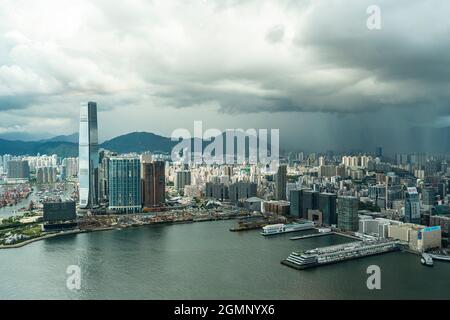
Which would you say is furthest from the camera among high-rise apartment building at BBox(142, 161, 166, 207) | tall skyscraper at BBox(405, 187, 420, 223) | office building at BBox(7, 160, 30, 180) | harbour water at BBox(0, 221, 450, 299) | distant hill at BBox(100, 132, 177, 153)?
distant hill at BBox(100, 132, 177, 153)

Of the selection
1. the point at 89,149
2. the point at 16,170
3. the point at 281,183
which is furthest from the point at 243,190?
the point at 16,170

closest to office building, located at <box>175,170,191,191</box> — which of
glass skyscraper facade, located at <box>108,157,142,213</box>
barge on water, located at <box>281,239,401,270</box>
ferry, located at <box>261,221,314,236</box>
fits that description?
glass skyscraper facade, located at <box>108,157,142,213</box>

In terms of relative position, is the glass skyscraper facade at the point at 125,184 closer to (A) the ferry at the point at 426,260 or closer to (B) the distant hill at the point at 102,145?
(A) the ferry at the point at 426,260

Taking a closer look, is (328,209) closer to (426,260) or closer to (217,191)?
(426,260)

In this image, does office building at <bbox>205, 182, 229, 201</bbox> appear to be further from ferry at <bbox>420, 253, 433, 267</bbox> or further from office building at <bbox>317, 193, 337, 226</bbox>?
ferry at <bbox>420, 253, 433, 267</bbox>

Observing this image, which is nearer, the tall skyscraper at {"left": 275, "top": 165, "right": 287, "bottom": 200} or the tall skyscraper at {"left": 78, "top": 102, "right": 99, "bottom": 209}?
the tall skyscraper at {"left": 275, "top": 165, "right": 287, "bottom": 200}
